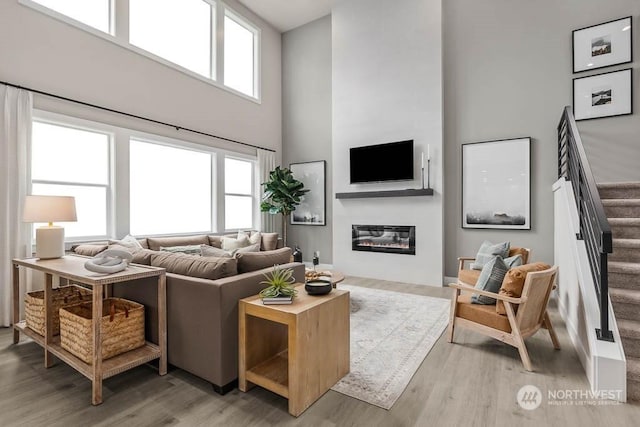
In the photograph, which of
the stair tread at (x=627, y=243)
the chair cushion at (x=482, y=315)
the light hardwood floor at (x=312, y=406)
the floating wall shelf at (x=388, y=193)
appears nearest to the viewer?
the light hardwood floor at (x=312, y=406)

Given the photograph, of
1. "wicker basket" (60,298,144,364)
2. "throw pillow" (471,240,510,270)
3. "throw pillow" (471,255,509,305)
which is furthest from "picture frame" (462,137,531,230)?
A: "wicker basket" (60,298,144,364)

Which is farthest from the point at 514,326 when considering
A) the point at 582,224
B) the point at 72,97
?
the point at 72,97

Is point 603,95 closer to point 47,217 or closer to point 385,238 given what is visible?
point 385,238

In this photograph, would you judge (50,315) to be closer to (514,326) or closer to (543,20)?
(514,326)

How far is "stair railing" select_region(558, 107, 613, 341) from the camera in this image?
6.61 feet

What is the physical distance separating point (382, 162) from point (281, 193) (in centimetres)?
205

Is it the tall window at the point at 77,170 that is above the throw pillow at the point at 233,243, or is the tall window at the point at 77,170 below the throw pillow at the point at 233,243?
above

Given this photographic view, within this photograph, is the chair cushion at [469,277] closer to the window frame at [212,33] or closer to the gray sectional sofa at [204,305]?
the gray sectional sofa at [204,305]

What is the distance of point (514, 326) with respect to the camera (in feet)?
7.61

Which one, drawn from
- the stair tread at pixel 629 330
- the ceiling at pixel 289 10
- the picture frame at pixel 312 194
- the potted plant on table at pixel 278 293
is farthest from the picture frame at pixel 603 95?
the potted plant on table at pixel 278 293

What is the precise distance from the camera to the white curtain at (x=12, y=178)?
130 inches

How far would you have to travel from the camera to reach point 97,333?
1.93 metres

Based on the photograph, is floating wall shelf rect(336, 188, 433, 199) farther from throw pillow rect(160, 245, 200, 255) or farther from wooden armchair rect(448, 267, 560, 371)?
throw pillow rect(160, 245, 200, 255)

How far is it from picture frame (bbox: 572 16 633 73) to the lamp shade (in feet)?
20.3
